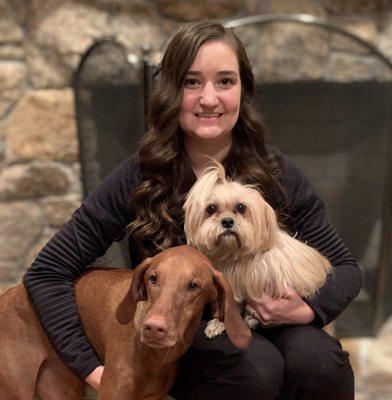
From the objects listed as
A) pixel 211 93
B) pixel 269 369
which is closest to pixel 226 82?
pixel 211 93

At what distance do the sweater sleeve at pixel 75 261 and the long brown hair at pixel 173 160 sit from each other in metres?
0.04

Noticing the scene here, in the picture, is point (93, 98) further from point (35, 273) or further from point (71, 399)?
point (71, 399)

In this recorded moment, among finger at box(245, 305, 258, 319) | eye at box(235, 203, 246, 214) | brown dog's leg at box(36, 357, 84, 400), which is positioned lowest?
brown dog's leg at box(36, 357, 84, 400)

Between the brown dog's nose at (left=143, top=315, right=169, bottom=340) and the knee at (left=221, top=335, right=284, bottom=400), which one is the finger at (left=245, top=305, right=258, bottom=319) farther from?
the brown dog's nose at (left=143, top=315, right=169, bottom=340)

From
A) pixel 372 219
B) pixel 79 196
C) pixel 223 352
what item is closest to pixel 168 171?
pixel 223 352

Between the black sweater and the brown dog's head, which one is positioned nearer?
the brown dog's head

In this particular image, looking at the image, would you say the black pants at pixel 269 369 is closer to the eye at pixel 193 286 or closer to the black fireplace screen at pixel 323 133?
the eye at pixel 193 286

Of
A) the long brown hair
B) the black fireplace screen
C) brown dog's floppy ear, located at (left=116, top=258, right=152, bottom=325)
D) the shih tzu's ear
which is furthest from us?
the black fireplace screen

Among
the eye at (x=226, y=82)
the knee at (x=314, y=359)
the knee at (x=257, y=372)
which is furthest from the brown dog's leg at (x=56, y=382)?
the eye at (x=226, y=82)

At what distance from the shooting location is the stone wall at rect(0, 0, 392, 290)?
205 cm

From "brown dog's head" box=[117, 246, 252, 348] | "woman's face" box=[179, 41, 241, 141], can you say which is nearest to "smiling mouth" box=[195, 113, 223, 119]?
"woman's face" box=[179, 41, 241, 141]

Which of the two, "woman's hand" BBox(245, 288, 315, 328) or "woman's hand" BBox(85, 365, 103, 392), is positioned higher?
"woman's hand" BBox(245, 288, 315, 328)

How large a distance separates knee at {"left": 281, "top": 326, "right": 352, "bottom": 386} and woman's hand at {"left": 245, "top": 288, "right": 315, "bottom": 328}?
3 cm

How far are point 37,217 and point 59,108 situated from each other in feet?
1.40
